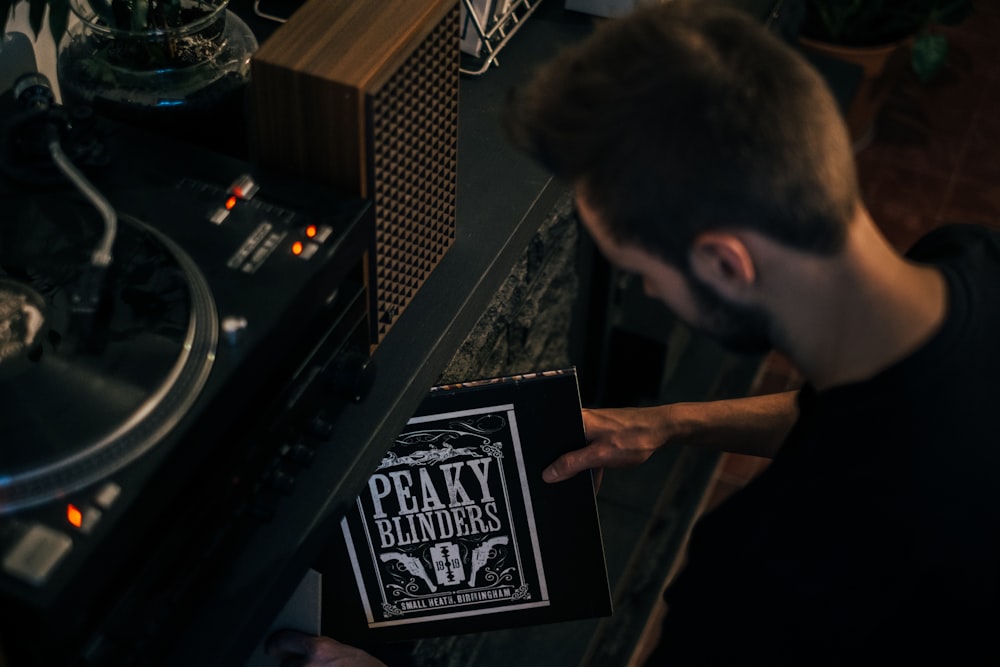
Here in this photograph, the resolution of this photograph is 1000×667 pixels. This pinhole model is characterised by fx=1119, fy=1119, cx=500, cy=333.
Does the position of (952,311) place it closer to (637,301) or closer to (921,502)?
(921,502)

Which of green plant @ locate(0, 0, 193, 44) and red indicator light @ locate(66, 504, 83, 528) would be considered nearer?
red indicator light @ locate(66, 504, 83, 528)

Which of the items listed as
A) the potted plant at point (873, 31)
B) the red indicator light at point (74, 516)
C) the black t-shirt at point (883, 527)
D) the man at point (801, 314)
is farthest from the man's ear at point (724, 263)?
the potted plant at point (873, 31)

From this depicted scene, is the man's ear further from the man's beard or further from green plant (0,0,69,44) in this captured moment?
green plant (0,0,69,44)

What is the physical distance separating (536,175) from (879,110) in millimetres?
2198

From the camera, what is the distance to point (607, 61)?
94 cm

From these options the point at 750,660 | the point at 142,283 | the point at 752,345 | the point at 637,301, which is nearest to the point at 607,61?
the point at 752,345

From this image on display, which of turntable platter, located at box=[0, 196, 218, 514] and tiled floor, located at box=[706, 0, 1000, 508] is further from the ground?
turntable platter, located at box=[0, 196, 218, 514]

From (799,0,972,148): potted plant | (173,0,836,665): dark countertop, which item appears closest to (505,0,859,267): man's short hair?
(173,0,836,665): dark countertop

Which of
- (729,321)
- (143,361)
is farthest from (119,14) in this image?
(729,321)

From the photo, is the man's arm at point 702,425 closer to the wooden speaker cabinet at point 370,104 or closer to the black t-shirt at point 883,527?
the black t-shirt at point 883,527

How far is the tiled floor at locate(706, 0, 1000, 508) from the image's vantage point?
9.50ft

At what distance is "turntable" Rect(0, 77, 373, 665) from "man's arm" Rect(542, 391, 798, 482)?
417mm

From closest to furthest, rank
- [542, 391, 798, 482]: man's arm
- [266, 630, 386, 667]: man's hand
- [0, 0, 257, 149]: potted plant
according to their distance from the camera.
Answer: [0, 0, 257, 149]: potted plant
[266, 630, 386, 667]: man's hand
[542, 391, 798, 482]: man's arm

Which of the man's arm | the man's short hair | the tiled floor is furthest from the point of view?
the tiled floor
